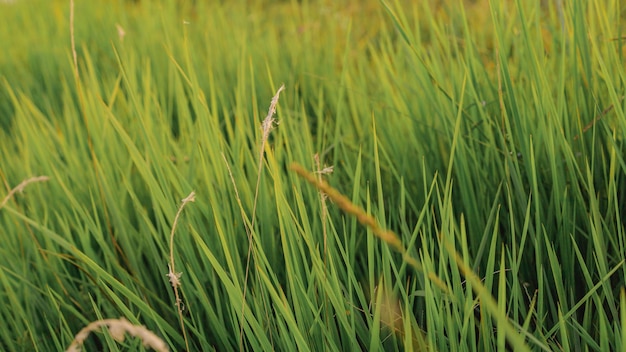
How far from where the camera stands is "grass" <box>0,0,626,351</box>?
30.2 inches

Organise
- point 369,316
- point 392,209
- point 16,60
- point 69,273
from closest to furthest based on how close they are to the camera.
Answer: point 369,316
point 392,209
point 69,273
point 16,60

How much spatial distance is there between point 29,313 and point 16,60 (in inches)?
63.5

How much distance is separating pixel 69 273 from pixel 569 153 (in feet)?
2.56

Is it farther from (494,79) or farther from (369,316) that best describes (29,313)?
(494,79)

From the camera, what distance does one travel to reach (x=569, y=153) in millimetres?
890

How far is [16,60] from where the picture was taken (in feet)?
7.77

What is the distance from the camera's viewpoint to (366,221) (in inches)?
18.5

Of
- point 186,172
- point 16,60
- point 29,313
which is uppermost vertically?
point 16,60

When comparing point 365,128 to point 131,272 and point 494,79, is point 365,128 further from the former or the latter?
point 131,272

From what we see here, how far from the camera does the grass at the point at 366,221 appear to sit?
30.2 inches

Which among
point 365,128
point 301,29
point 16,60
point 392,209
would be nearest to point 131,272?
point 392,209

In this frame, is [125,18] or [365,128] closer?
[365,128]

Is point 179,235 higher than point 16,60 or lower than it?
lower

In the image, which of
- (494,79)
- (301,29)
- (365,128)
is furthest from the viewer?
(301,29)
